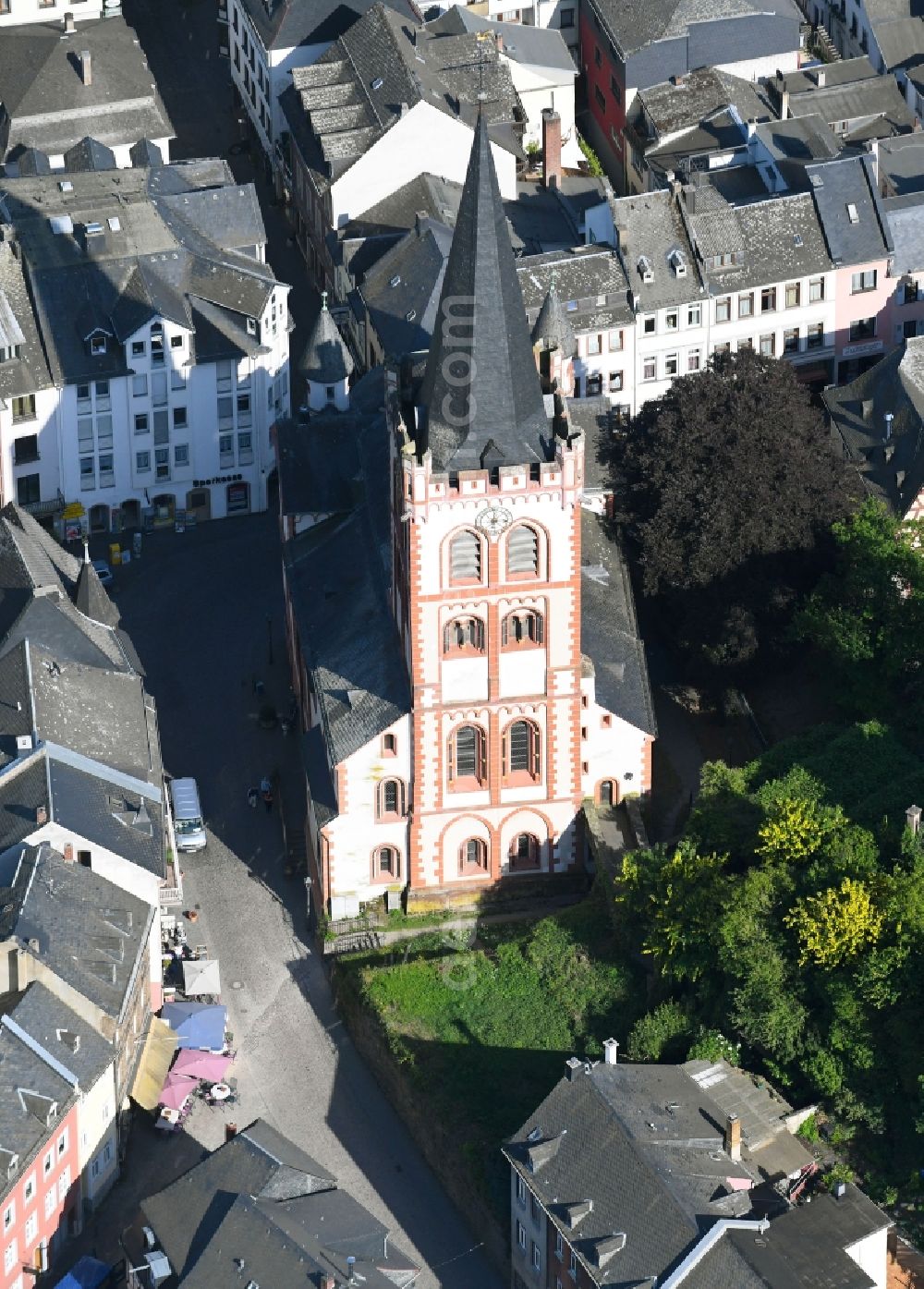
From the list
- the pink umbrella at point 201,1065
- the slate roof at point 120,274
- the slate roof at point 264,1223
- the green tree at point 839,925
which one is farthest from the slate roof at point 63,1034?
the slate roof at point 120,274

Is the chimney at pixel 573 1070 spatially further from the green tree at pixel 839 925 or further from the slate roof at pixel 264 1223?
the green tree at pixel 839 925

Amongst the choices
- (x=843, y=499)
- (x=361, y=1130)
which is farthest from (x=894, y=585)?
(x=361, y=1130)

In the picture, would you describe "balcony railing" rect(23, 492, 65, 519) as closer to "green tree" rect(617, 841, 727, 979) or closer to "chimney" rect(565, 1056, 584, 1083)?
"green tree" rect(617, 841, 727, 979)

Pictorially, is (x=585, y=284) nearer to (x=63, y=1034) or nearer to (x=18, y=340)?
(x=18, y=340)

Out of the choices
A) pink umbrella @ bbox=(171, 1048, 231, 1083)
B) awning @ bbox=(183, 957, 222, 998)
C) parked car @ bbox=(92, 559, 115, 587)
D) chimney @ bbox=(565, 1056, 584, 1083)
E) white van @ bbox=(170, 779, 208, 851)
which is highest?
parked car @ bbox=(92, 559, 115, 587)

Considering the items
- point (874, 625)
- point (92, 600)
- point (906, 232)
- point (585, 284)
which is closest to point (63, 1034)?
point (92, 600)

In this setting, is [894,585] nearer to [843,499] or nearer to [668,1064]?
[843,499]

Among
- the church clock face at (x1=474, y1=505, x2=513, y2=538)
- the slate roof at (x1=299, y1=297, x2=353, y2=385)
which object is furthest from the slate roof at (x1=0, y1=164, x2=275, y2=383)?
the church clock face at (x1=474, y1=505, x2=513, y2=538)
